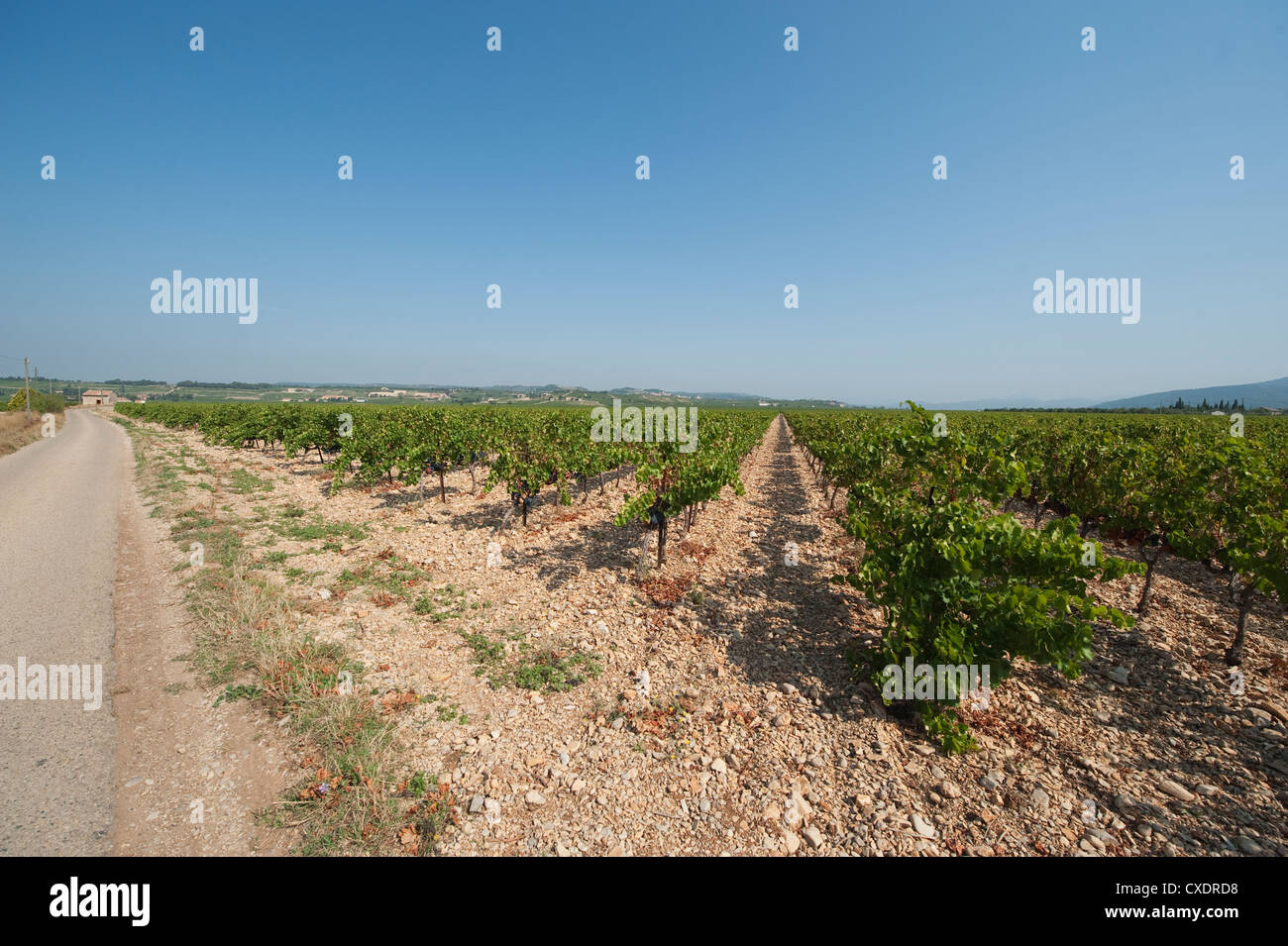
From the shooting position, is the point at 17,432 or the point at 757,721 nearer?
the point at 757,721

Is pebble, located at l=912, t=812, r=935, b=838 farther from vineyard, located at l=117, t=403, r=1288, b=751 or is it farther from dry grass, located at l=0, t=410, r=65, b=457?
dry grass, located at l=0, t=410, r=65, b=457

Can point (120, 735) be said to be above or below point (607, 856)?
above

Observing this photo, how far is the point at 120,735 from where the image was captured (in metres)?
5.67

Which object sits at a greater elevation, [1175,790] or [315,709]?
[315,709]

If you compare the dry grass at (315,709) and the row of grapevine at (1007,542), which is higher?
the row of grapevine at (1007,542)

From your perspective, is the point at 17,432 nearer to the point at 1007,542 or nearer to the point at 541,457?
the point at 541,457

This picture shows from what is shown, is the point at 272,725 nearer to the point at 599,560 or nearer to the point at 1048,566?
the point at 599,560

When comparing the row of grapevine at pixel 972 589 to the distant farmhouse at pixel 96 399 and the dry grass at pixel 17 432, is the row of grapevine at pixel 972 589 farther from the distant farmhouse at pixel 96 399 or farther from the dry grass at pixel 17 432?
the distant farmhouse at pixel 96 399

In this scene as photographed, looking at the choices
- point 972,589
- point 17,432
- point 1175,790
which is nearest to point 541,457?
point 972,589

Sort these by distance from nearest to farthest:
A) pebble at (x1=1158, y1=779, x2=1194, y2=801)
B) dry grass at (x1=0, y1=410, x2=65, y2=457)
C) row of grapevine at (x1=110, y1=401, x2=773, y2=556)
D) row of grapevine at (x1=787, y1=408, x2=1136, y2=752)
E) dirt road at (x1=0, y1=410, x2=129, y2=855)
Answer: dirt road at (x1=0, y1=410, x2=129, y2=855), pebble at (x1=1158, y1=779, x2=1194, y2=801), row of grapevine at (x1=787, y1=408, x2=1136, y2=752), row of grapevine at (x1=110, y1=401, x2=773, y2=556), dry grass at (x1=0, y1=410, x2=65, y2=457)

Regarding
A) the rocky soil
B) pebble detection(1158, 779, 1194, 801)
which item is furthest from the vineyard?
pebble detection(1158, 779, 1194, 801)

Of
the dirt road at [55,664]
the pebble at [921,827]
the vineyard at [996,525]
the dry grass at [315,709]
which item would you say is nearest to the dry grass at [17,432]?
the dirt road at [55,664]
